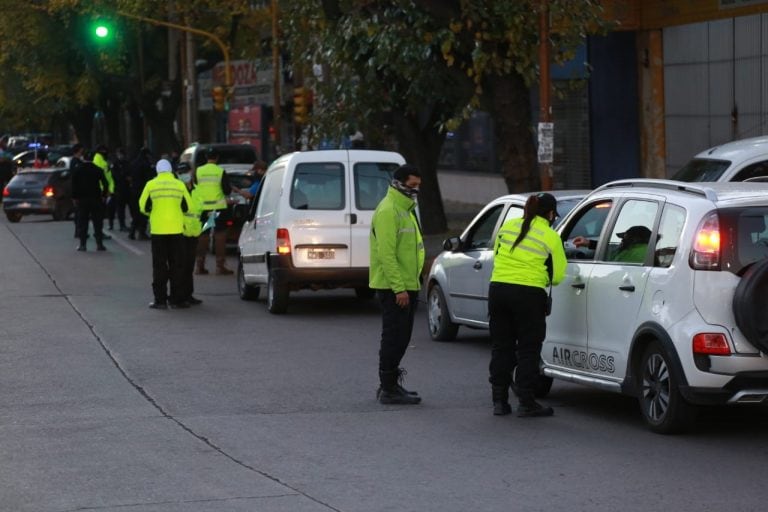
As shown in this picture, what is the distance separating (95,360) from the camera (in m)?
14.3

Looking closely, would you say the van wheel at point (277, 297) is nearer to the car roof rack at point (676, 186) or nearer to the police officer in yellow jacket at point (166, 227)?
the police officer in yellow jacket at point (166, 227)

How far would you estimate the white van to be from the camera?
59.5 ft

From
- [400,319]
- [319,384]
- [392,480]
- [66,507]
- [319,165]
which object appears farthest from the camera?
[319,165]

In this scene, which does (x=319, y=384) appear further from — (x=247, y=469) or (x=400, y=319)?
(x=247, y=469)

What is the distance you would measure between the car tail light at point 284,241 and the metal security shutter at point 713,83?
9.97 metres

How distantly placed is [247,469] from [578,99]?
24269mm

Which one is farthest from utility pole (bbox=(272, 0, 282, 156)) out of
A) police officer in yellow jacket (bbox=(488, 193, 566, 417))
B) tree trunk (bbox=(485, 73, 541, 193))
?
police officer in yellow jacket (bbox=(488, 193, 566, 417))

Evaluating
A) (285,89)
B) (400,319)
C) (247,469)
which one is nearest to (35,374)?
(400,319)

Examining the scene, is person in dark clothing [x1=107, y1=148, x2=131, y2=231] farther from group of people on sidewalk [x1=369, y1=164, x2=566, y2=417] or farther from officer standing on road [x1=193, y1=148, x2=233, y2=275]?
group of people on sidewalk [x1=369, y1=164, x2=566, y2=417]

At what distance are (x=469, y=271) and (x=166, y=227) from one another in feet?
18.0

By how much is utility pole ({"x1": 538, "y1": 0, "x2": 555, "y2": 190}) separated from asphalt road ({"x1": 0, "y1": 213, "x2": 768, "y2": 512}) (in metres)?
4.80

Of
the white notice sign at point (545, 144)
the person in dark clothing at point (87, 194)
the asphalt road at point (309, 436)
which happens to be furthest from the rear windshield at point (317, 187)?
the person in dark clothing at point (87, 194)

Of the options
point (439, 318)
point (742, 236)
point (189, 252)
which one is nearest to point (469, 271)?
point (439, 318)

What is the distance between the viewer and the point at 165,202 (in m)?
18.9
